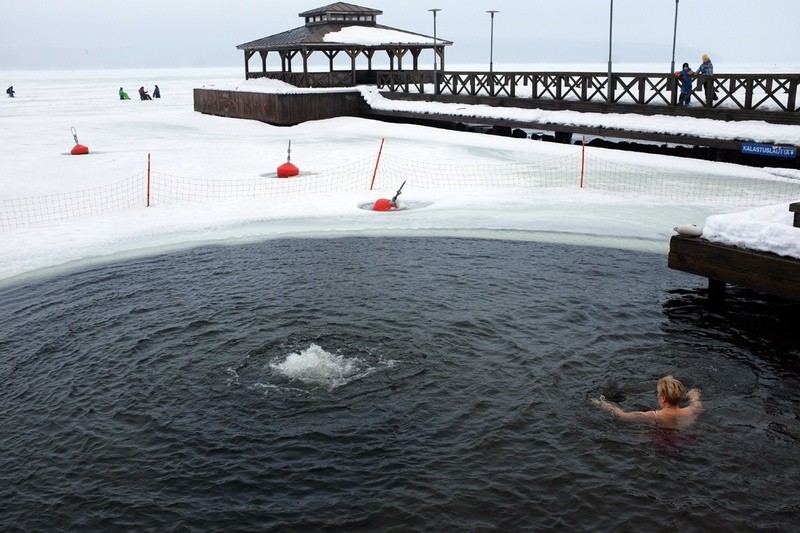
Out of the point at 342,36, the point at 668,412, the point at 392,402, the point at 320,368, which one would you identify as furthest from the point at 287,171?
the point at 342,36

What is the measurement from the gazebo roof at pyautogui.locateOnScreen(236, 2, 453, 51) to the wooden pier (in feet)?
110

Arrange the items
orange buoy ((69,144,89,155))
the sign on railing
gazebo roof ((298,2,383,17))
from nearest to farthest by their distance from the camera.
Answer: the sign on railing, orange buoy ((69,144,89,155)), gazebo roof ((298,2,383,17))

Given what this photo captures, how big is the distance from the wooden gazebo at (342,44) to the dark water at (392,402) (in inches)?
1201

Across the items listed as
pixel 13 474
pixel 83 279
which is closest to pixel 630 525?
pixel 13 474

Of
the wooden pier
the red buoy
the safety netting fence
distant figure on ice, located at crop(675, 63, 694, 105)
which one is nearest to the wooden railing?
distant figure on ice, located at crop(675, 63, 694, 105)

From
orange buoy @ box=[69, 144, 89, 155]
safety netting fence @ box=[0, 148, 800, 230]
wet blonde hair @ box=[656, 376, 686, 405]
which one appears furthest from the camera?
orange buoy @ box=[69, 144, 89, 155]

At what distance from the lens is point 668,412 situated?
8289mm

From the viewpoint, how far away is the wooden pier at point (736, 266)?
10.3m

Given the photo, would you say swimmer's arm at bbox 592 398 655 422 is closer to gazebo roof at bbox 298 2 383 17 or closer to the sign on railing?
the sign on railing

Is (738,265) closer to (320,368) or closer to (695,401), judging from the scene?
(695,401)

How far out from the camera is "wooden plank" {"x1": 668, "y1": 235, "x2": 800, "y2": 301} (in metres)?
10.3

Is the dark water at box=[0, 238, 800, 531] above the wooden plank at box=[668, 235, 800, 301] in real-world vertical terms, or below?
below

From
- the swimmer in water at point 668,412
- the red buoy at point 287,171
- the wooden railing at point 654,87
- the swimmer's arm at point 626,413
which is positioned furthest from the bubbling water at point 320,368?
the wooden railing at point 654,87

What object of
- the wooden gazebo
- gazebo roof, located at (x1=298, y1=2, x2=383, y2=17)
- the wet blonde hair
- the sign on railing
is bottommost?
the wet blonde hair
